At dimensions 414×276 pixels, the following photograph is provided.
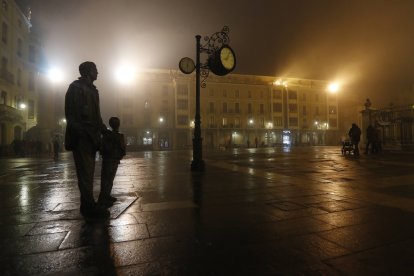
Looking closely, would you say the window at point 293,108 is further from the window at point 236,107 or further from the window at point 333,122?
the window at point 236,107

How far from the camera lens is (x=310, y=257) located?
260 centimetres

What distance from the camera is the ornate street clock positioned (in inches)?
384

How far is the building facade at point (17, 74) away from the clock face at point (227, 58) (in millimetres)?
24440

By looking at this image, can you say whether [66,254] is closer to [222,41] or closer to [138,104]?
[222,41]

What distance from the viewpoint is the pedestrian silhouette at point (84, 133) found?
12.9 feet

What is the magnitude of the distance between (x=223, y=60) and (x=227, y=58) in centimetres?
22

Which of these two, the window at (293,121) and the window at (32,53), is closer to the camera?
the window at (32,53)

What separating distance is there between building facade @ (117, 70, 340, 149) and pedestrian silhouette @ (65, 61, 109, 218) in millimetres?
48429

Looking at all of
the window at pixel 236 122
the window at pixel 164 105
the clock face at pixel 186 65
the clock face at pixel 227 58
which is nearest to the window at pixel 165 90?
the window at pixel 164 105

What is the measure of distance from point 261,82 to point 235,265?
221ft

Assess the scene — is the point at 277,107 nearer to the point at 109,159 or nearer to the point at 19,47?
the point at 19,47

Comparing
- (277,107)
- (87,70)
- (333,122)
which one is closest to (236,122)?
(277,107)

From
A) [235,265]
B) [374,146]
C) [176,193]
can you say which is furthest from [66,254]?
[374,146]

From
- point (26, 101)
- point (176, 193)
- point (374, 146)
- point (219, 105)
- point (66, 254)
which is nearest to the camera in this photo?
point (66, 254)
